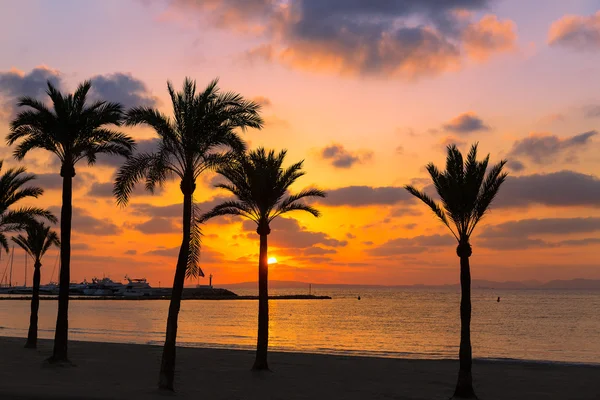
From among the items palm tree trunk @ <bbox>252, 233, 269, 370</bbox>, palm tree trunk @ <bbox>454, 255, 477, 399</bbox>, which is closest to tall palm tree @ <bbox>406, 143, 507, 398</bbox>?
palm tree trunk @ <bbox>454, 255, 477, 399</bbox>

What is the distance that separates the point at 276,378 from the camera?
27969 mm

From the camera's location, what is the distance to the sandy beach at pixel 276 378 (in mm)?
22984

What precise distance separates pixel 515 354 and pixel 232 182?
1550 inches

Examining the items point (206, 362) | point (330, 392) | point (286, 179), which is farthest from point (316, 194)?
point (206, 362)

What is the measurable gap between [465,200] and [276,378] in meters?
11.9

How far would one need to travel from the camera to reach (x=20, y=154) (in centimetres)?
2928

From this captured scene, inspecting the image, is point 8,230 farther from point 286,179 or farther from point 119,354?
point 286,179

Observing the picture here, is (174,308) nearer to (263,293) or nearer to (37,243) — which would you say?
(263,293)

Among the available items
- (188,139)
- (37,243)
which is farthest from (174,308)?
(37,243)

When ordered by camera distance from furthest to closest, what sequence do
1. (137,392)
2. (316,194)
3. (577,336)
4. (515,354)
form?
(577,336) → (515,354) → (316,194) → (137,392)

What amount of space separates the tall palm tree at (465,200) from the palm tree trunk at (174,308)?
9.49 meters

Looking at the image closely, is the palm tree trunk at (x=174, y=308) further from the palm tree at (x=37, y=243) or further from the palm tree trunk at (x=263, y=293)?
the palm tree at (x=37, y=243)

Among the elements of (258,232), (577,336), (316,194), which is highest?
(316,194)

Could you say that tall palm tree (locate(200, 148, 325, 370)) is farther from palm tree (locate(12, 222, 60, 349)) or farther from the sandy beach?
palm tree (locate(12, 222, 60, 349))
